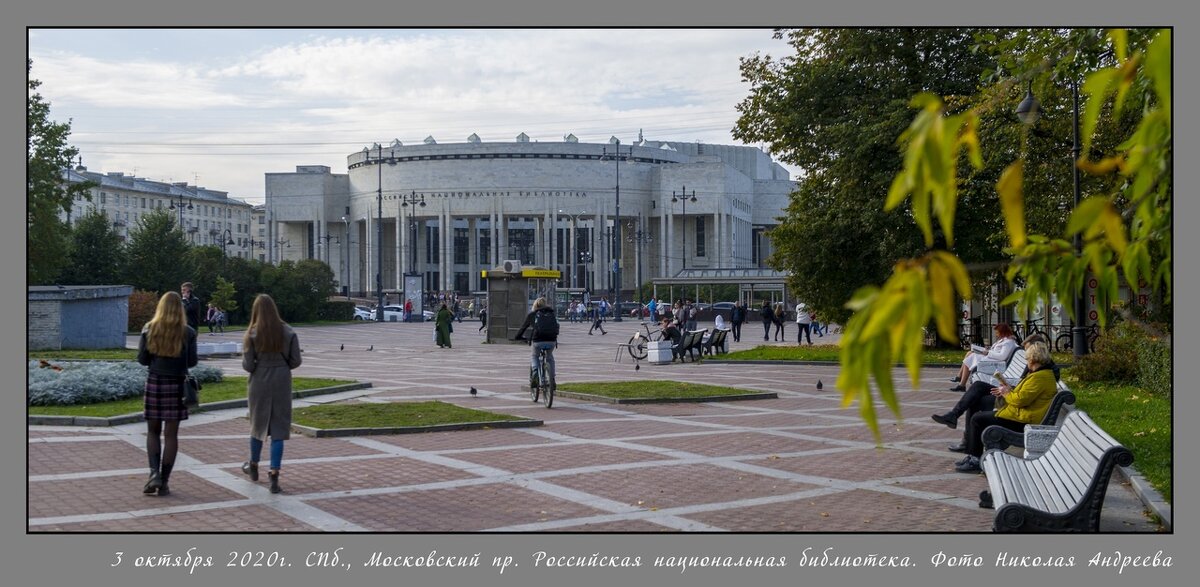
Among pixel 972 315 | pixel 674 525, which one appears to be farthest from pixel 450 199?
pixel 674 525

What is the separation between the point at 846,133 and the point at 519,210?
84.0 metres

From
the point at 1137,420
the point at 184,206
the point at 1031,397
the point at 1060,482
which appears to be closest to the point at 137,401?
the point at 1031,397

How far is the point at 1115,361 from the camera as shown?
63.1ft

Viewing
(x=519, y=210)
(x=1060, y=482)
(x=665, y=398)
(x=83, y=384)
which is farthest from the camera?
A: (x=519, y=210)

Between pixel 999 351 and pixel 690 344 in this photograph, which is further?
pixel 690 344

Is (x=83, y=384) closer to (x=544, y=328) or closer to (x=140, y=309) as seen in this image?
(x=544, y=328)

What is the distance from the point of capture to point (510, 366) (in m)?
27.3

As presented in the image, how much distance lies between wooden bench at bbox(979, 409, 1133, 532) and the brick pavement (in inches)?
16.5

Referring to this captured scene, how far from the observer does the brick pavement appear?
323 inches

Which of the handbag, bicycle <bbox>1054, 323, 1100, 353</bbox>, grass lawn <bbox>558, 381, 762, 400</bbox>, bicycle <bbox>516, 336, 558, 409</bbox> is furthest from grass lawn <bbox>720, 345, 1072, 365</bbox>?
the handbag

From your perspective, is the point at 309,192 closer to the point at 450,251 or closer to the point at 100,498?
the point at 450,251

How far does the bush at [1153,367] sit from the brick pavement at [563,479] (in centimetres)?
298

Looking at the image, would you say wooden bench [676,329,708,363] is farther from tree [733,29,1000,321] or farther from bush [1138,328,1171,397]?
bush [1138,328,1171,397]

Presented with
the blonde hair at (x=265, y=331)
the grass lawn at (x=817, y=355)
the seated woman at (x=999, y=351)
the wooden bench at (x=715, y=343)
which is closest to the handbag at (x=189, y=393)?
the blonde hair at (x=265, y=331)
